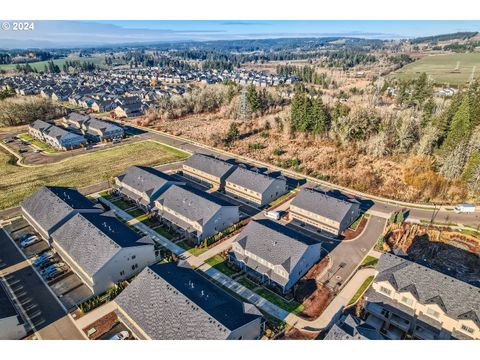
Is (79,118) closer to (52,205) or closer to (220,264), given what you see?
(52,205)

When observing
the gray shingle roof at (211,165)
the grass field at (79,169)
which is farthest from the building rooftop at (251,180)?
the grass field at (79,169)

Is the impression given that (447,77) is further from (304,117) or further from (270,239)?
(270,239)

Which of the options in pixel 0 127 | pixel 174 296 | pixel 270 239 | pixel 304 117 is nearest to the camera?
pixel 174 296

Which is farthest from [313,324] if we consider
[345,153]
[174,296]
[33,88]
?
[33,88]

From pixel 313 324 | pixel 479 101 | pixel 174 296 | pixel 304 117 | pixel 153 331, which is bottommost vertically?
pixel 313 324

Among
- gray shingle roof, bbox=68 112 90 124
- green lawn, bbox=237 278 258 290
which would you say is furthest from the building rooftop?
gray shingle roof, bbox=68 112 90 124

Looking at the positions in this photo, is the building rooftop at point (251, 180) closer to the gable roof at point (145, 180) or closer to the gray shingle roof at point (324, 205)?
the gray shingle roof at point (324, 205)

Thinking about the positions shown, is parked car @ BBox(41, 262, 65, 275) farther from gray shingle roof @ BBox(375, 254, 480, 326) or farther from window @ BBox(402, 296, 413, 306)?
window @ BBox(402, 296, 413, 306)
